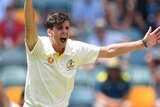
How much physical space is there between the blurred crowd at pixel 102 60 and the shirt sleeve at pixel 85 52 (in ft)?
10.0

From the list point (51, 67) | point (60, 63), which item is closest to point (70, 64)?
point (60, 63)

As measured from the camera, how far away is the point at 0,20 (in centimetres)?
1299

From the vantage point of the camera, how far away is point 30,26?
22.4ft

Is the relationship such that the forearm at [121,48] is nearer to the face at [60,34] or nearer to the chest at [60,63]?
the chest at [60,63]

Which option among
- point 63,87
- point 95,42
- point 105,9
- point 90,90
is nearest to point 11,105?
point 63,87

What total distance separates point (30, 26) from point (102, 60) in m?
5.32

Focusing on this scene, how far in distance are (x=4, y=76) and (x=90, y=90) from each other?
1.66m

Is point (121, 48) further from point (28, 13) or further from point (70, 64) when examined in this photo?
point (28, 13)

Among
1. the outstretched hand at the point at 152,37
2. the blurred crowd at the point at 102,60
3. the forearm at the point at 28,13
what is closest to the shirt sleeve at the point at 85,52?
the outstretched hand at the point at 152,37

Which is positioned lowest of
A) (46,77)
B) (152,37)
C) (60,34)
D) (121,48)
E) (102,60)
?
(102,60)

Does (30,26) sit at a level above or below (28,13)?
below

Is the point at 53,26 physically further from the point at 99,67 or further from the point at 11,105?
the point at 99,67

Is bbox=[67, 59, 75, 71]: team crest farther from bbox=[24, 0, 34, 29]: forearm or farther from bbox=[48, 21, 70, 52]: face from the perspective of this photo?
bbox=[24, 0, 34, 29]: forearm

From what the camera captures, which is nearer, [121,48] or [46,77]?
[46,77]
